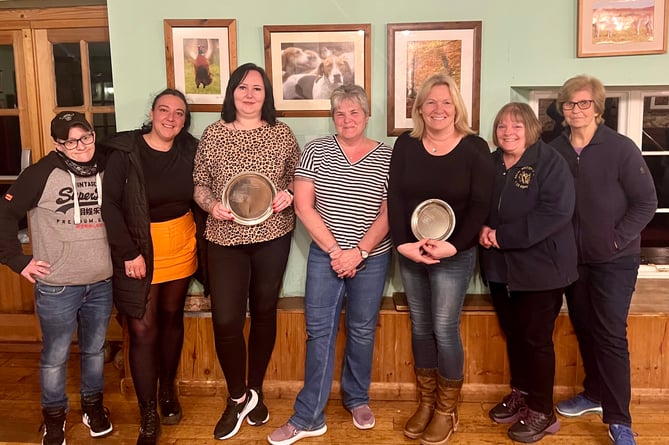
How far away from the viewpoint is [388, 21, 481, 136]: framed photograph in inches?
97.8

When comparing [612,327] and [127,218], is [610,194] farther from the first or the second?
[127,218]

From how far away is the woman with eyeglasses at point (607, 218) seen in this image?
2.07 m

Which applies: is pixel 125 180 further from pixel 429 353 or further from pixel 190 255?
pixel 429 353

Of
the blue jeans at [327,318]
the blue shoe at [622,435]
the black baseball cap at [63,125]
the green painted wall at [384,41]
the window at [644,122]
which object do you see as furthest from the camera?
the window at [644,122]

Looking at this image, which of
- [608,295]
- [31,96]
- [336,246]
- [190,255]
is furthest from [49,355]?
[608,295]

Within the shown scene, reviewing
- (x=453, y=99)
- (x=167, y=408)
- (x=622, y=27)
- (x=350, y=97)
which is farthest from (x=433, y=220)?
(x=167, y=408)

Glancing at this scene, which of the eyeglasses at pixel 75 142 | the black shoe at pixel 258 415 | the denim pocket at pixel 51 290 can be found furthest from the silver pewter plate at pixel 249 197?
the black shoe at pixel 258 415

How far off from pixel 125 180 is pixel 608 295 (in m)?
1.85

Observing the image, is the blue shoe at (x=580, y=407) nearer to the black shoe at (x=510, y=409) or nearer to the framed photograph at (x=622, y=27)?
the black shoe at (x=510, y=409)

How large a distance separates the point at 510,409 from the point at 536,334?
45 centimetres

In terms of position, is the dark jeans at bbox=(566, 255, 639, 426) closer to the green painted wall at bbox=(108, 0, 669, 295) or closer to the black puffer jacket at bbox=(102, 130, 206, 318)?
the green painted wall at bbox=(108, 0, 669, 295)

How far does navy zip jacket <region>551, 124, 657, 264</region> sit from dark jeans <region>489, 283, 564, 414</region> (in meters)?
0.25

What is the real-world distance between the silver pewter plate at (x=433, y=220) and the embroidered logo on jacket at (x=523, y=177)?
0.92 ft

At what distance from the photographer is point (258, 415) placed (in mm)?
Result: 2383
